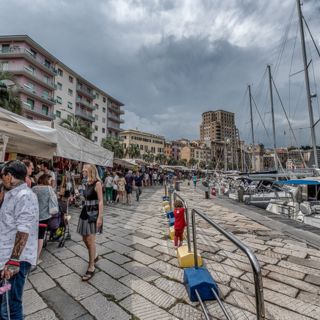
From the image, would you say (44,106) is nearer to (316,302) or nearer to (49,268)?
(49,268)

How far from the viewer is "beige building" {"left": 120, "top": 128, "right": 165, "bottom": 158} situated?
68938 millimetres

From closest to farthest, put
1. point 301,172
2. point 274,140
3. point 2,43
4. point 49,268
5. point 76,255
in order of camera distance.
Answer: point 49,268, point 76,255, point 301,172, point 274,140, point 2,43

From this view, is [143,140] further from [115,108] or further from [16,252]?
[16,252]

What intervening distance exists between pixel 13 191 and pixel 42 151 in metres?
4.21

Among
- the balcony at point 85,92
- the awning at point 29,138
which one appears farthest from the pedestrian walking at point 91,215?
the balcony at point 85,92

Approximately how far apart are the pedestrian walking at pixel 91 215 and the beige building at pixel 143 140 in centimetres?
6459

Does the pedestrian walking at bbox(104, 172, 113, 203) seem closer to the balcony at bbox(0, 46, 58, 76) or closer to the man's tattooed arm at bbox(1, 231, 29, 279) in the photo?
the man's tattooed arm at bbox(1, 231, 29, 279)

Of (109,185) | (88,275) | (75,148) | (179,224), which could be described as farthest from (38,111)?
(88,275)

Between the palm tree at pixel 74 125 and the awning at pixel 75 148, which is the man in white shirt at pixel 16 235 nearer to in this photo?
the awning at pixel 75 148

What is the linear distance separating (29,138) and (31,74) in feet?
97.4

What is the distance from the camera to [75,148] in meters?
5.77

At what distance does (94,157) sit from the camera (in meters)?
7.34

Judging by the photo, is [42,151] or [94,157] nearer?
[42,151]

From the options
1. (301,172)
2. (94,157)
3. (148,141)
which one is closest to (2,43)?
(94,157)
